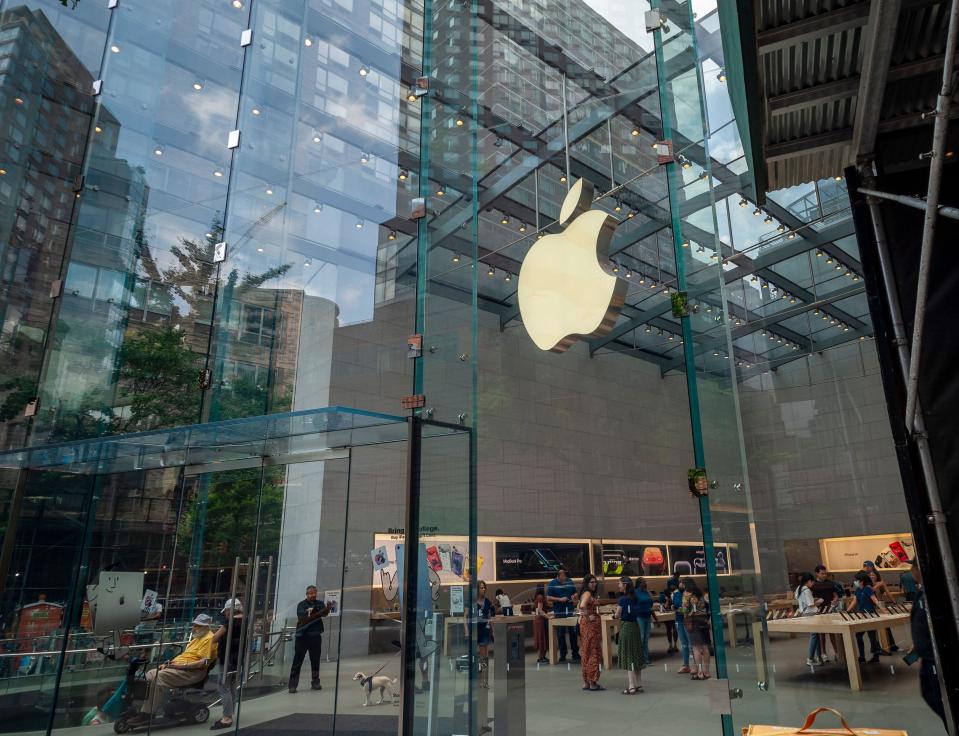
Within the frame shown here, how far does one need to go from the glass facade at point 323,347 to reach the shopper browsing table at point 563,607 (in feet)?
5.98

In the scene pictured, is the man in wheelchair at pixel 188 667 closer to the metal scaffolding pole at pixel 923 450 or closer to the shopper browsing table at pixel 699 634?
the metal scaffolding pole at pixel 923 450

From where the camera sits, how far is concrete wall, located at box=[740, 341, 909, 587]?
1319cm

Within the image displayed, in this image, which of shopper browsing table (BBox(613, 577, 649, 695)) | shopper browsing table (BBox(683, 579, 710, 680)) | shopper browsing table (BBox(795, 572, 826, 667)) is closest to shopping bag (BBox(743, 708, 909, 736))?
shopper browsing table (BBox(613, 577, 649, 695))

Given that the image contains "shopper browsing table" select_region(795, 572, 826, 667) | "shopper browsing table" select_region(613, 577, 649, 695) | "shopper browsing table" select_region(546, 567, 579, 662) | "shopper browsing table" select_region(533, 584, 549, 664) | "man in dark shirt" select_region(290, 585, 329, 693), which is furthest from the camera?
"shopper browsing table" select_region(546, 567, 579, 662)

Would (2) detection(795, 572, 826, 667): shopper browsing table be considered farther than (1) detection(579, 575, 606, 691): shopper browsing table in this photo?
Yes

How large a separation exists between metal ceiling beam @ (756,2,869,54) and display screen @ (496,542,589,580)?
557 inches

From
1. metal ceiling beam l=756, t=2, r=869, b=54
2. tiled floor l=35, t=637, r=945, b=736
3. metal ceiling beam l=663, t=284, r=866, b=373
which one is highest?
metal ceiling beam l=663, t=284, r=866, b=373

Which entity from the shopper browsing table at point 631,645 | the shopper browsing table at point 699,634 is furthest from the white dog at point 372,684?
the shopper browsing table at point 699,634

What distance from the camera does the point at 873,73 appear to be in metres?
2.75

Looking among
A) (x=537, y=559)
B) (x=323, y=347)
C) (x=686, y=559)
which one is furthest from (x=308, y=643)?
(x=686, y=559)

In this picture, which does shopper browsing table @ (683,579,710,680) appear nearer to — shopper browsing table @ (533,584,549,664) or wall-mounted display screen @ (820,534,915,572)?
shopper browsing table @ (533,584,549,664)

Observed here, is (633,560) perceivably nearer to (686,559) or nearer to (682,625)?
(686,559)

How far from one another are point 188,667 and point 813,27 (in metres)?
6.34

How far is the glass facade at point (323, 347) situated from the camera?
432 cm
